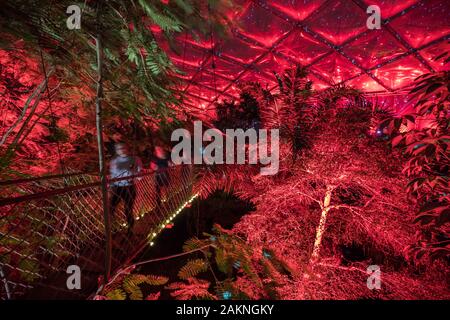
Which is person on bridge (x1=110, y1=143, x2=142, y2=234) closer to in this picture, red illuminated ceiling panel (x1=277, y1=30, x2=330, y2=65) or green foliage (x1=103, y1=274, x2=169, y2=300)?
green foliage (x1=103, y1=274, x2=169, y2=300)

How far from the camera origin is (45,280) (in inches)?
82.6

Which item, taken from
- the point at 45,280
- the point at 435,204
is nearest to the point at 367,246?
the point at 435,204

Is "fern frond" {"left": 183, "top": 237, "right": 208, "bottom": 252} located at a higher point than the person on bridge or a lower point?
lower

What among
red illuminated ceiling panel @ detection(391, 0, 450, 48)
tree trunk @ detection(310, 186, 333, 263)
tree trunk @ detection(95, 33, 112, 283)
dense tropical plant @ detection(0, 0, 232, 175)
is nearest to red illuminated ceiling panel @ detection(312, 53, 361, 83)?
red illuminated ceiling panel @ detection(391, 0, 450, 48)

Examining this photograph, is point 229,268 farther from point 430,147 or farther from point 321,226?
point 430,147

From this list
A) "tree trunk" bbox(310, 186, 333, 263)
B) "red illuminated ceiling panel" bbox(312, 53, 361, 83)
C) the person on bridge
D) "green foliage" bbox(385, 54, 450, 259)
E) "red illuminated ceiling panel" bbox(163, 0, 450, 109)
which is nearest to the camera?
"green foliage" bbox(385, 54, 450, 259)

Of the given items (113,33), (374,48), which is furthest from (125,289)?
(374,48)

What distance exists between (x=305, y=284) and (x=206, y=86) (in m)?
8.33

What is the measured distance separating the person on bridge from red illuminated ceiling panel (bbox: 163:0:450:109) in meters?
1.66

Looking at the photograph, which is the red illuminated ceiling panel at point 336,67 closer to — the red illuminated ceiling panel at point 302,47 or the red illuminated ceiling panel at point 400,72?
the red illuminated ceiling panel at point 302,47

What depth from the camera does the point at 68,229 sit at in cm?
246

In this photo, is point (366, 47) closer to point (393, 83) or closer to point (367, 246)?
point (393, 83)

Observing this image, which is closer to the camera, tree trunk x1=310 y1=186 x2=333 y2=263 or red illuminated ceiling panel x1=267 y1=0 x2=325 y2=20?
tree trunk x1=310 y1=186 x2=333 y2=263

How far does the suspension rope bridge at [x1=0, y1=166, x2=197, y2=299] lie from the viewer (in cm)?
150
